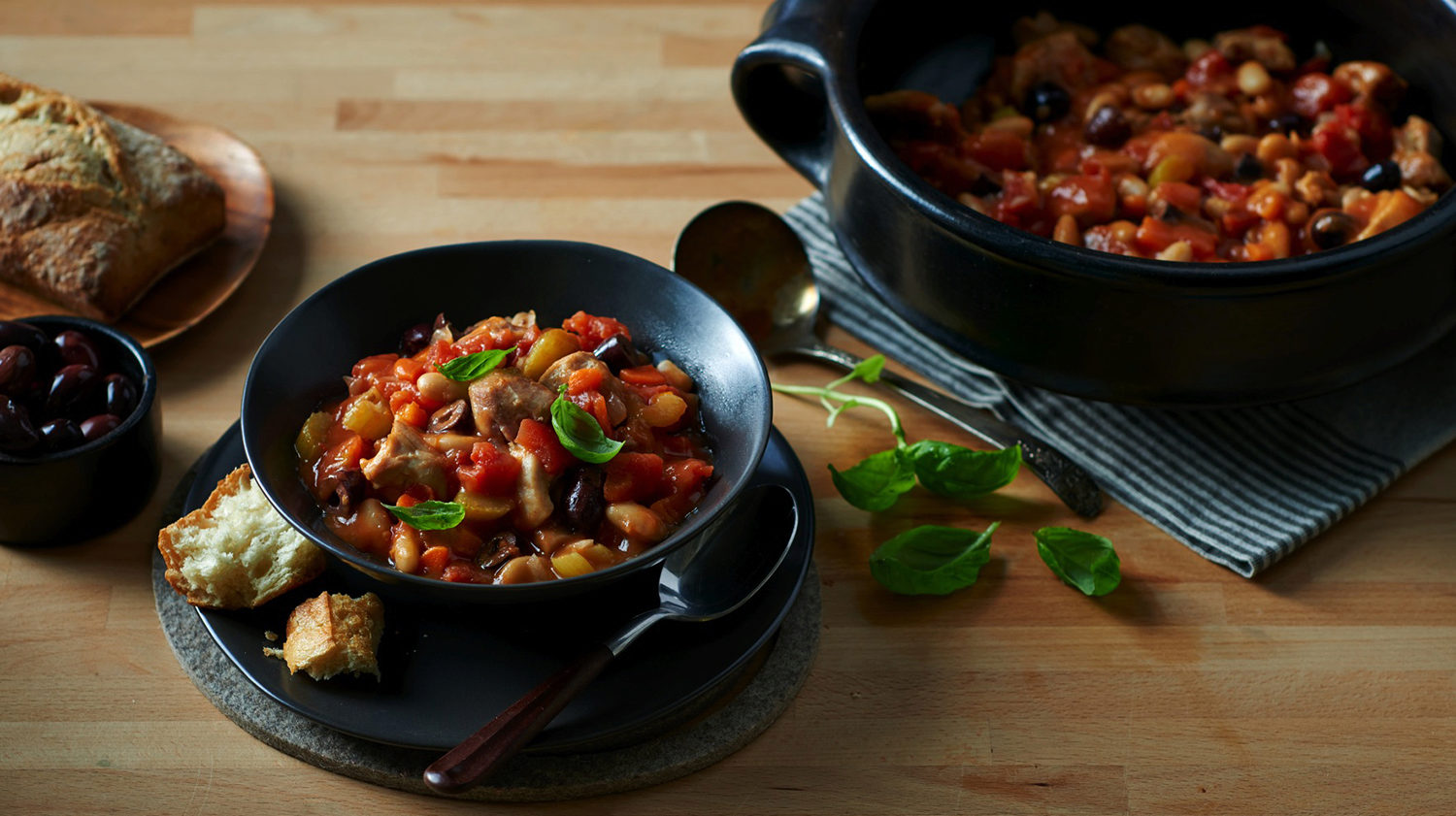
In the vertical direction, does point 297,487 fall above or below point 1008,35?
below

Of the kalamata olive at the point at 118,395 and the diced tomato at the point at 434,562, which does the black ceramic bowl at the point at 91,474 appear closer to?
the kalamata olive at the point at 118,395

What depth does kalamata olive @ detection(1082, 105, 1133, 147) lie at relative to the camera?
104 inches

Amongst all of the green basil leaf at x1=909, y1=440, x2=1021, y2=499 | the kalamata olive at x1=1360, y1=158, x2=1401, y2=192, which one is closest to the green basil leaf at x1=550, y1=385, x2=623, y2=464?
the green basil leaf at x1=909, y1=440, x2=1021, y2=499

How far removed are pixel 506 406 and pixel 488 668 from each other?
0.41m

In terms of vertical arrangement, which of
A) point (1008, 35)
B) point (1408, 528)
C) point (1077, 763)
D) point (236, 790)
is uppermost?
point (1008, 35)

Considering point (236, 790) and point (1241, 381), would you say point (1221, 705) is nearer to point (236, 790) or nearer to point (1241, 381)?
→ point (1241, 381)

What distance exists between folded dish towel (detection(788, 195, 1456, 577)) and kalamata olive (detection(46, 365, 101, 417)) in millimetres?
1447

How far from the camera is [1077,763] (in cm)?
206

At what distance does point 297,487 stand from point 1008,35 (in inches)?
75.6

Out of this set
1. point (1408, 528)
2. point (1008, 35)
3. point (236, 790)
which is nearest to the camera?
point (236, 790)

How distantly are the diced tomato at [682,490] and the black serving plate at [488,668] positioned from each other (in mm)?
159

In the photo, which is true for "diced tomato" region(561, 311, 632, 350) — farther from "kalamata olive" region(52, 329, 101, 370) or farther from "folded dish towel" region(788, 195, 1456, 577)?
"kalamata olive" region(52, 329, 101, 370)

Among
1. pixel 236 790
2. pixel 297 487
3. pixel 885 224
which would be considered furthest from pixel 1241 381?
pixel 236 790

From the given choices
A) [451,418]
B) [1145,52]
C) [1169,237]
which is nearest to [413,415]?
[451,418]
